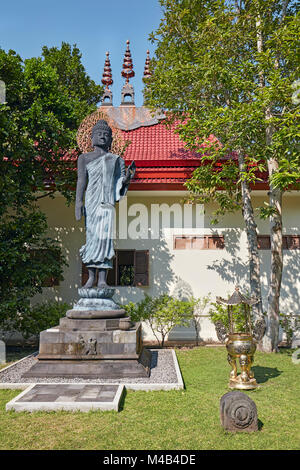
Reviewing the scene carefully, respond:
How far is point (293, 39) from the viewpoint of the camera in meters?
6.48

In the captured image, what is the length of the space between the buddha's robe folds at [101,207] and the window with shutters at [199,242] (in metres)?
3.55

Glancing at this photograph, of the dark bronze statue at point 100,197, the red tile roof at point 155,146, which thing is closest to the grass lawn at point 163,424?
the dark bronze statue at point 100,197

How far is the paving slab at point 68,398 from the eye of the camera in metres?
4.29

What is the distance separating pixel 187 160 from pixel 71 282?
458 cm

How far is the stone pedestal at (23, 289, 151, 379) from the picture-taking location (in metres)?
5.58

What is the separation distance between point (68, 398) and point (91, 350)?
120cm

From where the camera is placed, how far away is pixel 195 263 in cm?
971

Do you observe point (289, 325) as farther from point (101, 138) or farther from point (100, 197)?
point (101, 138)

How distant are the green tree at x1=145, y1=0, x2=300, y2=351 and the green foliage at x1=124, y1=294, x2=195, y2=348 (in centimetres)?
176

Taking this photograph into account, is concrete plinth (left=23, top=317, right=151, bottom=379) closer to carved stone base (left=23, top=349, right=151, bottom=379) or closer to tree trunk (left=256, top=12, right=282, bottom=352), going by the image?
carved stone base (left=23, top=349, right=151, bottom=379)

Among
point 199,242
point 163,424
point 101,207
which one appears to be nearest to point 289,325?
point 199,242

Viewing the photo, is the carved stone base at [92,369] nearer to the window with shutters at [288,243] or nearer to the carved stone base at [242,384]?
the carved stone base at [242,384]

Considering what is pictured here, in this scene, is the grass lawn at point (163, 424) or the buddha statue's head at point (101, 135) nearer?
the grass lawn at point (163, 424)
